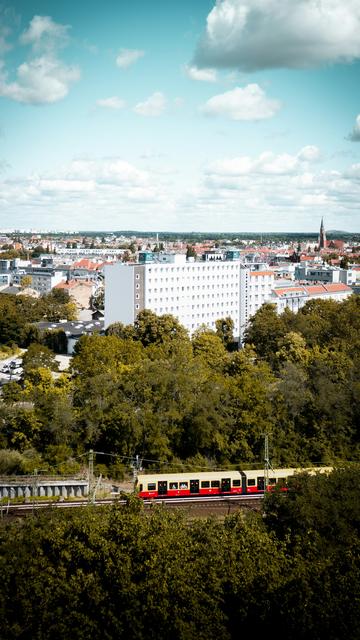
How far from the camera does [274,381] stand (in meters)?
38.6

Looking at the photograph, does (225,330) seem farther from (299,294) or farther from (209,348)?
(299,294)

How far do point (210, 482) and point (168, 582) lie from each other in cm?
1229

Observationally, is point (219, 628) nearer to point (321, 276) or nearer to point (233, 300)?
point (233, 300)

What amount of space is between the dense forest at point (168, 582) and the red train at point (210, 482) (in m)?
8.68

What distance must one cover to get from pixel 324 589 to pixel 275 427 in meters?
15.9

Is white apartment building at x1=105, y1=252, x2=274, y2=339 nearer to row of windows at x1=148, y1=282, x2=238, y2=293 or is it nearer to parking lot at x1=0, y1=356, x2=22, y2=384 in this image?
row of windows at x1=148, y1=282, x2=238, y2=293

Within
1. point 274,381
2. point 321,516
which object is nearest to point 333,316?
point 274,381

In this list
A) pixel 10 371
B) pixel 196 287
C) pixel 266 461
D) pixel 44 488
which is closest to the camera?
pixel 44 488

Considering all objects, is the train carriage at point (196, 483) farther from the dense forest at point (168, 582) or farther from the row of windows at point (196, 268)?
the row of windows at point (196, 268)

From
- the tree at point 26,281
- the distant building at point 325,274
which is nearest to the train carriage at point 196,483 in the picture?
the distant building at point 325,274

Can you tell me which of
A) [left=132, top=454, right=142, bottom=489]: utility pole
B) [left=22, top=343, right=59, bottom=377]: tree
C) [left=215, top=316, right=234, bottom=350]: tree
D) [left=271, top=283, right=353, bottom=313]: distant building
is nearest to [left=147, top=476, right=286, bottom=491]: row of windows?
[left=132, top=454, right=142, bottom=489]: utility pole

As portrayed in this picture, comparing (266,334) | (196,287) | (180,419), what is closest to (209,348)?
(266,334)

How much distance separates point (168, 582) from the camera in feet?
50.1

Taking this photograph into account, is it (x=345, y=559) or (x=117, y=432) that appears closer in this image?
(x=345, y=559)
